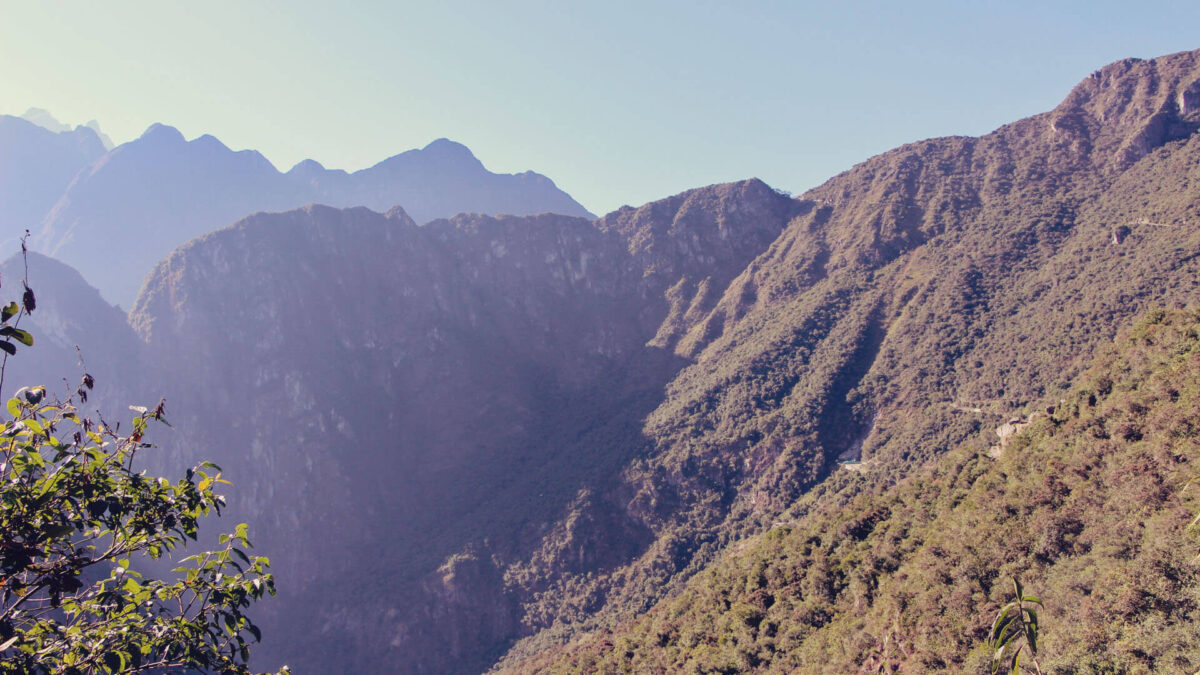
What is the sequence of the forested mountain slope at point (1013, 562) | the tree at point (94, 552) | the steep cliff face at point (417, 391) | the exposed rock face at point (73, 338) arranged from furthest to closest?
the exposed rock face at point (73, 338) < the steep cliff face at point (417, 391) < the forested mountain slope at point (1013, 562) < the tree at point (94, 552)

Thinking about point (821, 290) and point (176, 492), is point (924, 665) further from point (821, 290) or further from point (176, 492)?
point (821, 290)

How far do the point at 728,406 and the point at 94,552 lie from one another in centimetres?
9557

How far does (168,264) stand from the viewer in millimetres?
134125

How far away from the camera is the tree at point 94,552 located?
21.3ft

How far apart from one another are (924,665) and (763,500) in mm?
55309

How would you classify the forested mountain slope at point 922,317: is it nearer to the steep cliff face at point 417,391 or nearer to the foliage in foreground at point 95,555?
the steep cliff face at point 417,391

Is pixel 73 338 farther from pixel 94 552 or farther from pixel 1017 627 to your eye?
pixel 1017 627

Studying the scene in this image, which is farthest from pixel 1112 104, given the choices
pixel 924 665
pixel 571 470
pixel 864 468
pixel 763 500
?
pixel 924 665

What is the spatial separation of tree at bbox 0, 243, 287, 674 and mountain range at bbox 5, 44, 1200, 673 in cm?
2677

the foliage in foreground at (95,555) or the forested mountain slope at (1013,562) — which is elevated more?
the foliage in foreground at (95,555)

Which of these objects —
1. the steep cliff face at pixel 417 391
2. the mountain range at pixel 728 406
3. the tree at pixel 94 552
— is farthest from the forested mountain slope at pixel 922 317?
the tree at pixel 94 552

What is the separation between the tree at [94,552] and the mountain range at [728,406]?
26766mm

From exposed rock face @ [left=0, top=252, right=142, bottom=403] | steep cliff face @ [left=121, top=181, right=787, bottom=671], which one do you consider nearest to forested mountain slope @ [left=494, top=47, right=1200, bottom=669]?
steep cliff face @ [left=121, top=181, right=787, bottom=671]

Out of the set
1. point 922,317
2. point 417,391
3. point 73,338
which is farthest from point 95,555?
point 73,338
